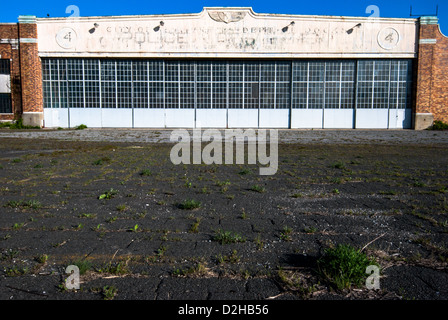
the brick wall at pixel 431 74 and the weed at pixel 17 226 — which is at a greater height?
the brick wall at pixel 431 74

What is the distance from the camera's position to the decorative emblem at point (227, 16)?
28.1 meters

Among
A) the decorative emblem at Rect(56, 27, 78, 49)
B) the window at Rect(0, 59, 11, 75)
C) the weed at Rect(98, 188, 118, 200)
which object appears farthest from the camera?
the window at Rect(0, 59, 11, 75)

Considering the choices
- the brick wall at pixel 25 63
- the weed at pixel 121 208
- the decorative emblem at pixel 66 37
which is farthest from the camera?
the decorative emblem at pixel 66 37

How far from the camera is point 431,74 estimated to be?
28.4m

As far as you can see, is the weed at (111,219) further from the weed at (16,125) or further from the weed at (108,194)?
the weed at (16,125)

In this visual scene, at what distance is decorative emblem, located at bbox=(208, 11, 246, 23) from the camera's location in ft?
92.3

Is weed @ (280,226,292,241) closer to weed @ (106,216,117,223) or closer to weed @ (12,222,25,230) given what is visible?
weed @ (106,216,117,223)

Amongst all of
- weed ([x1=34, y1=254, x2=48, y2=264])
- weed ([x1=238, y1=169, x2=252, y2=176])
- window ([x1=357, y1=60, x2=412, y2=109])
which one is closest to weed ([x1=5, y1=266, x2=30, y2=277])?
weed ([x1=34, y1=254, x2=48, y2=264])

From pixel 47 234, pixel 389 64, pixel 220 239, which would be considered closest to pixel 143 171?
pixel 47 234

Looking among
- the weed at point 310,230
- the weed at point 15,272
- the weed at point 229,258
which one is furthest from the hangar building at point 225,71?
the weed at point 15,272

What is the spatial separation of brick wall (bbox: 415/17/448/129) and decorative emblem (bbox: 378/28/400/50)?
1.72 meters

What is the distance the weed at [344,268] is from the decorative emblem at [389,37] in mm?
29197
